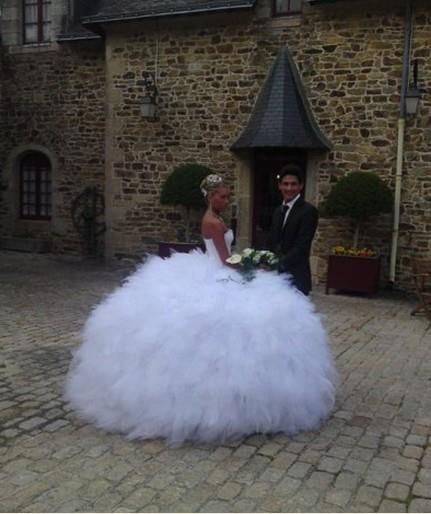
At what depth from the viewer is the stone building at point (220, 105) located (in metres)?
9.74

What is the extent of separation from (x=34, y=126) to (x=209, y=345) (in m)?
11.8

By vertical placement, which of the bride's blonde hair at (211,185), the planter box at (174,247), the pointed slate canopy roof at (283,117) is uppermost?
the pointed slate canopy roof at (283,117)

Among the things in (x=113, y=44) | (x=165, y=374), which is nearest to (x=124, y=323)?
(x=165, y=374)

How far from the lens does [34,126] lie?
13742mm

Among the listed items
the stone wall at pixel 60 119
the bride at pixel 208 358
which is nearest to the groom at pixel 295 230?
the bride at pixel 208 358

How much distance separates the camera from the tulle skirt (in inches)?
141

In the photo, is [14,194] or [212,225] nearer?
[212,225]

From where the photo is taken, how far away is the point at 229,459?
340 centimetres

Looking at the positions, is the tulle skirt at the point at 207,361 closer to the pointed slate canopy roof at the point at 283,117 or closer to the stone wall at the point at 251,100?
the pointed slate canopy roof at the point at 283,117

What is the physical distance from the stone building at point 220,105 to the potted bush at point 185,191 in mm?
551

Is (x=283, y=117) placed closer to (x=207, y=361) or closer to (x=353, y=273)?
(x=353, y=273)

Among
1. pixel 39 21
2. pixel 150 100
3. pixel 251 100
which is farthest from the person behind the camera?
pixel 39 21

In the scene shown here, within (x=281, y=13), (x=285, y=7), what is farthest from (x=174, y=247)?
(x=285, y=7)

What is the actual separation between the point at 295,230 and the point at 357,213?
198 inches
